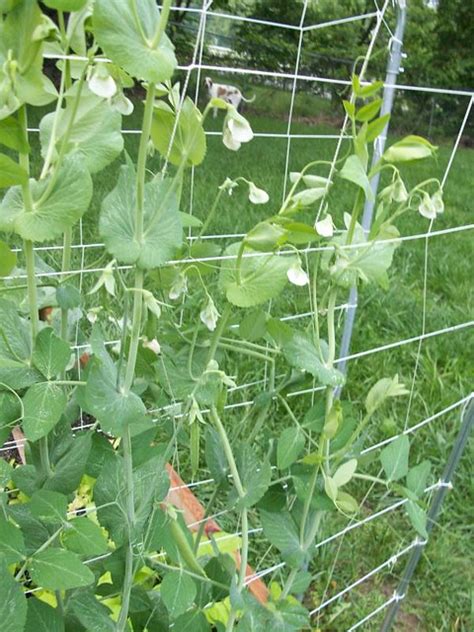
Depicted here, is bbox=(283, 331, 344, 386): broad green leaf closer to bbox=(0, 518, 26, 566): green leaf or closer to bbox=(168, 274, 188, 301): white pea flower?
bbox=(168, 274, 188, 301): white pea flower

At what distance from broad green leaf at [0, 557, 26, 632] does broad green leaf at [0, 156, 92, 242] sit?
0.86 feet

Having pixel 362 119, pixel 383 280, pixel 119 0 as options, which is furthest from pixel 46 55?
pixel 383 280

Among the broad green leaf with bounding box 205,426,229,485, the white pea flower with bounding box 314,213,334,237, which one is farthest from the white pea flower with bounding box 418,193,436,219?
the broad green leaf with bounding box 205,426,229,485

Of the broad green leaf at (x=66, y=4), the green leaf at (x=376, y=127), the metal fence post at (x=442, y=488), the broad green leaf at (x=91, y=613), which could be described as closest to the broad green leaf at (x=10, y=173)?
the broad green leaf at (x=66, y=4)

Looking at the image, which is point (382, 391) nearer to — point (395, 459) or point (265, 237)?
point (395, 459)

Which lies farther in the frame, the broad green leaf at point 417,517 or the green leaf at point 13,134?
the broad green leaf at point 417,517

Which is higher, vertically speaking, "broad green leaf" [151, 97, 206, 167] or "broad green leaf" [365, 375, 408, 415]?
"broad green leaf" [151, 97, 206, 167]

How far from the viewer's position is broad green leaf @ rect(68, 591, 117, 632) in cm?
66

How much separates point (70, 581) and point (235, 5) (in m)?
6.95

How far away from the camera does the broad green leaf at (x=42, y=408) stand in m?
0.54

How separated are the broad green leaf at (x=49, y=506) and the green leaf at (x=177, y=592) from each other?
14cm

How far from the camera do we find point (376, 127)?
0.62m

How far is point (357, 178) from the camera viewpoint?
614mm

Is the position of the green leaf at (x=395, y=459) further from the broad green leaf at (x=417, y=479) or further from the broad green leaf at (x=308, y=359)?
the broad green leaf at (x=308, y=359)
